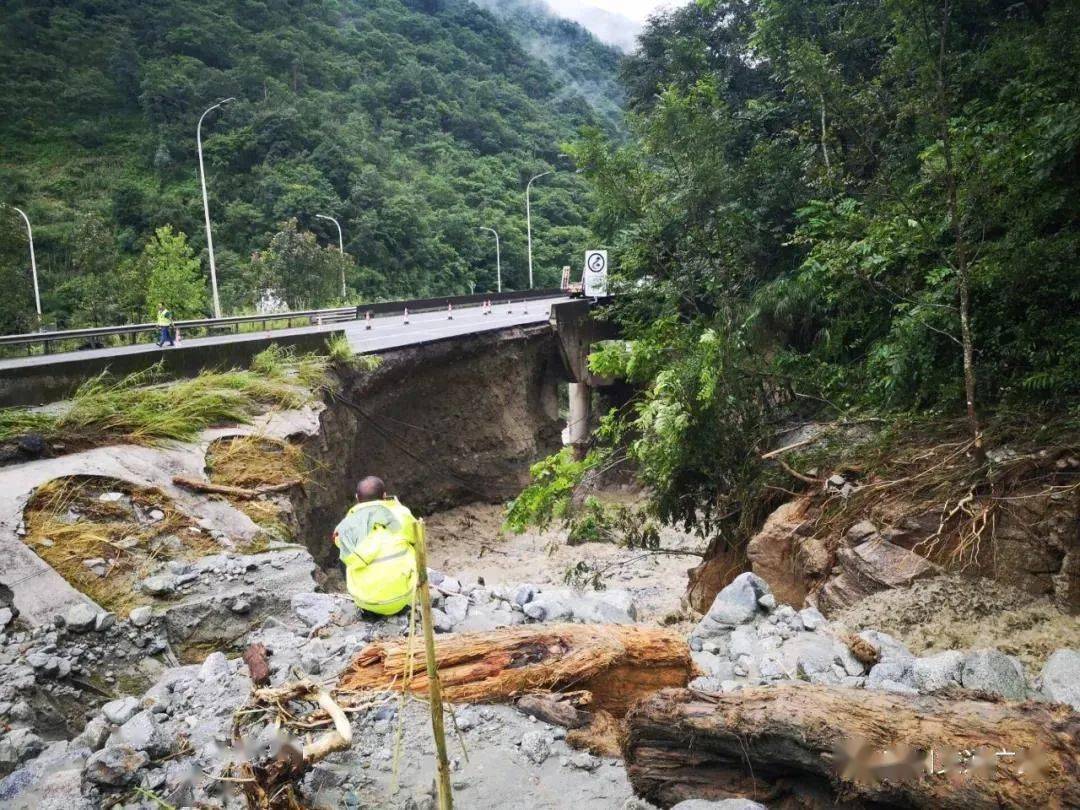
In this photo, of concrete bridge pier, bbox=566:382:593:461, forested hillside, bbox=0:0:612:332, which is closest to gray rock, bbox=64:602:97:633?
concrete bridge pier, bbox=566:382:593:461

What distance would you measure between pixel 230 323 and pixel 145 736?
57.6ft

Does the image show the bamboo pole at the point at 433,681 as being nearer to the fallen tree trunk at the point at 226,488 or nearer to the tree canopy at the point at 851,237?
the tree canopy at the point at 851,237

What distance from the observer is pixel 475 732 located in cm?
366

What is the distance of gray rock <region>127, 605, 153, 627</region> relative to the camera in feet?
16.8

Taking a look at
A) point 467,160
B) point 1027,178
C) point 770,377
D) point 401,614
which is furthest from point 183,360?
point 467,160

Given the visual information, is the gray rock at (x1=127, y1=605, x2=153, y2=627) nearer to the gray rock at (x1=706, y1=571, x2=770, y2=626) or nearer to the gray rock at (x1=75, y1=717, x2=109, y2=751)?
the gray rock at (x1=75, y1=717, x2=109, y2=751)

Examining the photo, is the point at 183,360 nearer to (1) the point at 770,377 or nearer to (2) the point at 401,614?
(2) the point at 401,614

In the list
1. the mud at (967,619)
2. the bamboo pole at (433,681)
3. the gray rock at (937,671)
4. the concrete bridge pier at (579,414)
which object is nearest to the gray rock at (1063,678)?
the mud at (967,619)

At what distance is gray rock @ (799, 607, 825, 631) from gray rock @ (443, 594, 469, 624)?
261 cm

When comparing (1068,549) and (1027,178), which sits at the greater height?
(1027,178)

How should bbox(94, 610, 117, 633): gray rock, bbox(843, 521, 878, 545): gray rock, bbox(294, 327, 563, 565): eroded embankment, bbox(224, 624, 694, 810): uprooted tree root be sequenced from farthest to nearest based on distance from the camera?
bbox(294, 327, 563, 565): eroded embankment, bbox(843, 521, 878, 545): gray rock, bbox(94, 610, 117, 633): gray rock, bbox(224, 624, 694, 810): uprooted tree root

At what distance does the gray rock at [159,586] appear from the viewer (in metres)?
5.50

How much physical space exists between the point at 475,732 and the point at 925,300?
5.81m

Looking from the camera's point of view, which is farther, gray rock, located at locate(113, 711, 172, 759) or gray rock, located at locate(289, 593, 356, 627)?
gray rock, located at locate(289, 593, 356, 627)
